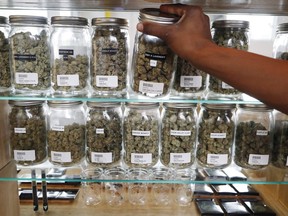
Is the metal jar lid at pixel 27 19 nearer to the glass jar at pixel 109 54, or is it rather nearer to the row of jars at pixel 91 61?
the row of jars at pixel 91 61

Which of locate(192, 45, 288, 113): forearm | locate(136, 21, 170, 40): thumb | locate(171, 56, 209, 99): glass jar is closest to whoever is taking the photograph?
locate(192, 45, 288, 113): forearm

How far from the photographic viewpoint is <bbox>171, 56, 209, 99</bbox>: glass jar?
0.74 meters

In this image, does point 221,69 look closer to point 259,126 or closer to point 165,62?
point 165,62

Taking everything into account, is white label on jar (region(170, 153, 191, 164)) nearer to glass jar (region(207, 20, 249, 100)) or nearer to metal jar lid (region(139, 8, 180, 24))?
glass jar (region(207, 20, 249, 100))

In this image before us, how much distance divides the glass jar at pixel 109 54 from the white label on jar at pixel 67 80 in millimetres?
45

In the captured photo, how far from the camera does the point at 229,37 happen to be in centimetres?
75

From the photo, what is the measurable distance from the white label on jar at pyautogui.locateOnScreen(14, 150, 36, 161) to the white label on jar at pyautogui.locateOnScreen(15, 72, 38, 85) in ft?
0.59

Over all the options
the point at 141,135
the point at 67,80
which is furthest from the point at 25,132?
the point at 141,135

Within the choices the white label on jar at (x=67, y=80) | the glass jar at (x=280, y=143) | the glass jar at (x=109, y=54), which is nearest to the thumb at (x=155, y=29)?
the glass jar at (x=109, y=54)

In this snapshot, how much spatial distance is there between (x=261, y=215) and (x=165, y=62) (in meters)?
0.64

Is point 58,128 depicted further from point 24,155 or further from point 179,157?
point 179,157

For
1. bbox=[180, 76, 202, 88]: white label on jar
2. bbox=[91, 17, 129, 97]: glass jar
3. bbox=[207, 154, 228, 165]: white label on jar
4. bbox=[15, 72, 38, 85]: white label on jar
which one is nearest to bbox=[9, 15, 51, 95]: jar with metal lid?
bbox=[15, 72, 38, 85]: white label on jar

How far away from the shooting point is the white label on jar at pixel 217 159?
80cm

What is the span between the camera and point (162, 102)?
78 centimetres
